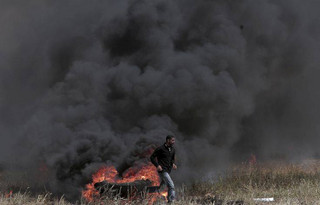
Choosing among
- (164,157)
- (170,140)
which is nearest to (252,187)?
(164,157)

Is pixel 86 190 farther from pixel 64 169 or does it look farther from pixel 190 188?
pixel 190 188

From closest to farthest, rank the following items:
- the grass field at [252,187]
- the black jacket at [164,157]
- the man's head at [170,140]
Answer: the man's head at [170,140] < the black jacket at [164,157] < the grass field at [252,187]

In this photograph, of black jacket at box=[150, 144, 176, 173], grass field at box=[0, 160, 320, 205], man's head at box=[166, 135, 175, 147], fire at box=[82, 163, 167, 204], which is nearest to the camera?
man's head at box=[166, 135, 175, 147]

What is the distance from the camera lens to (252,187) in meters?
14.3

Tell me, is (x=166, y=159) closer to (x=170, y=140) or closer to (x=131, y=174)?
(x=170, y=140)

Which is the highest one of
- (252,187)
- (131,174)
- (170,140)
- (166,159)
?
(170,140)

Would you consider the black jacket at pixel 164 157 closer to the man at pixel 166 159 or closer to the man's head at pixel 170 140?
the man at pixel 166 159

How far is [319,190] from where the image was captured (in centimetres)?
1276

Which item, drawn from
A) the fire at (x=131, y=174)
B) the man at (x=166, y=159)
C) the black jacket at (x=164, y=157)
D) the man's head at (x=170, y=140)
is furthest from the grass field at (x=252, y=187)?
the man's head at (x=170, y=140)

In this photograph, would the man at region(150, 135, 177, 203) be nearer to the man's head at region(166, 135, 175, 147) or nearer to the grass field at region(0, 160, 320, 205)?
the man's head at region(166, 135, 175, 147)

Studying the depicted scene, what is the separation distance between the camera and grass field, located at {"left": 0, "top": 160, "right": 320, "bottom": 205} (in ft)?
39.9

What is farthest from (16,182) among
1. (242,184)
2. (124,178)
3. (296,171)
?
(296,171)

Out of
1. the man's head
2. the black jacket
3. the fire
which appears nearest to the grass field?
the fire

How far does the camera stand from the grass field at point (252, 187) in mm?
12172
